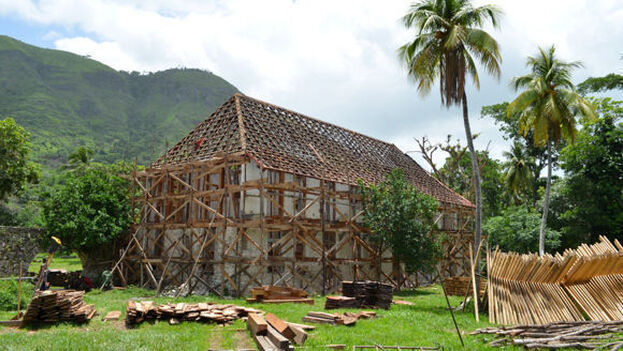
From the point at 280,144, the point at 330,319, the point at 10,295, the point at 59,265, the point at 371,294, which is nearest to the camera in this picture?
the point at 330,319

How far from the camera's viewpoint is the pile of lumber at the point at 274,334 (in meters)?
8.40

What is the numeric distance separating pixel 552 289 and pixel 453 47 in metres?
8.86

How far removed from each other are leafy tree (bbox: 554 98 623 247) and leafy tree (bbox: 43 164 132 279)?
25.5 metres

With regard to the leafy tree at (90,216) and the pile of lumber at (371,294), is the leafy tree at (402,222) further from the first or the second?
the leafy tree at (90,216)

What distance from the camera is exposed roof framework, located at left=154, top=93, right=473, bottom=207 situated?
1978cm

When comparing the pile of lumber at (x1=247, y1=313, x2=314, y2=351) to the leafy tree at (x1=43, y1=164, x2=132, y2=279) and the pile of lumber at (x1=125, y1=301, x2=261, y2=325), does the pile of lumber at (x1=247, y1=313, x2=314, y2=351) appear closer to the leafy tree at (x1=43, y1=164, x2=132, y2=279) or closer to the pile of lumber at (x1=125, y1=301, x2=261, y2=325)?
the pile of lumber at (x1=125, y1=301, x2=261, y2=325)

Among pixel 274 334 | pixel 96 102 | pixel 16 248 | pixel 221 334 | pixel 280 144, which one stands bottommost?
pixel 221 334

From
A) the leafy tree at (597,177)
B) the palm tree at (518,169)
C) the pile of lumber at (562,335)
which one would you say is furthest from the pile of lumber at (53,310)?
the palm tree at (518,169)

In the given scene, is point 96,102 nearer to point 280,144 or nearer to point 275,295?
point 280,144

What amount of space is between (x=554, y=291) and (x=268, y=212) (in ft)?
39.9

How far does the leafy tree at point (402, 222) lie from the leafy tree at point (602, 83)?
15443 millimetres

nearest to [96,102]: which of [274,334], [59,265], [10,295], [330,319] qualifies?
[59,265]

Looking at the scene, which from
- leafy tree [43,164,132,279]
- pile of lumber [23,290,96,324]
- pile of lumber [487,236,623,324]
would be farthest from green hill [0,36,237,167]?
pile of lumber [487,236,623,324]

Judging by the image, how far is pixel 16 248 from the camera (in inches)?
A: 763
